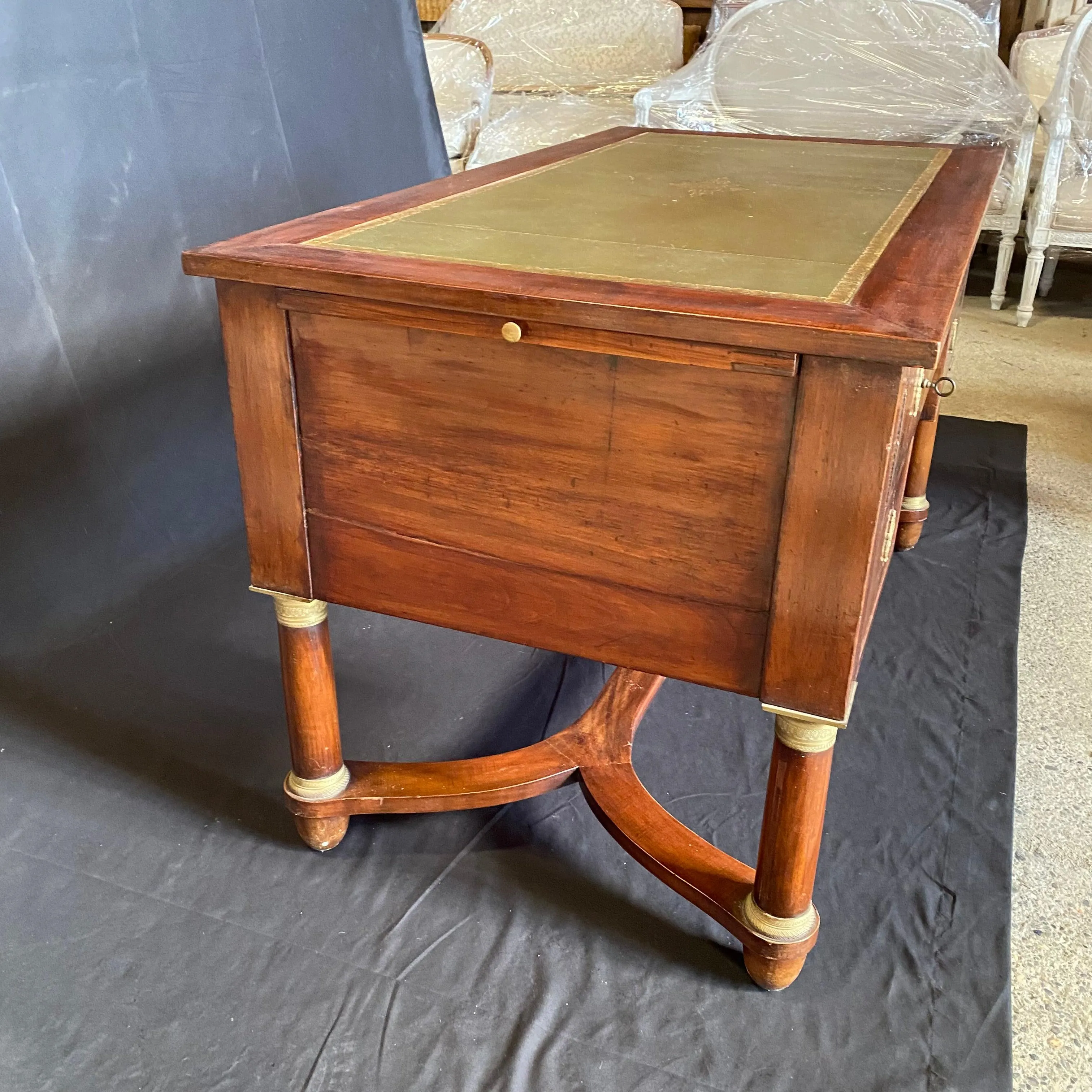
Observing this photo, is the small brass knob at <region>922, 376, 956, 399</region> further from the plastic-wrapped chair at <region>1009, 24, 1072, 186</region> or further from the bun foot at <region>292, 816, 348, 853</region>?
the plastic-wrapped chair at <region>1009, 24, 1072, 186</region>

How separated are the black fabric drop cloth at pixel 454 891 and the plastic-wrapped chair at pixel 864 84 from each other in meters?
1.95

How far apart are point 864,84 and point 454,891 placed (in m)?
2.90

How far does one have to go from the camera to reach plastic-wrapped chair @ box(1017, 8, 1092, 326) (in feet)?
9.39

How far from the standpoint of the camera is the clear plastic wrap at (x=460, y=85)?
11.0ft

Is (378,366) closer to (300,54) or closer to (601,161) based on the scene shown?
(601,161)

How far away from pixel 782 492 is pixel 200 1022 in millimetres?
745

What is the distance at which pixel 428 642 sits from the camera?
5.31ft

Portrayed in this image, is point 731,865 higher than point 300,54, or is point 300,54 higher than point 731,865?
point 300,54

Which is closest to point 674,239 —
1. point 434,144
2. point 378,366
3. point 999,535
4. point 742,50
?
point 378,366

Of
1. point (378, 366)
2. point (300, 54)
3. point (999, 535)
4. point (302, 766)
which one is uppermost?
point (300, 54)

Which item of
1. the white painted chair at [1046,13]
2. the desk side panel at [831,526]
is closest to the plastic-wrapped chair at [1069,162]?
the white painted chair at [1046,13]

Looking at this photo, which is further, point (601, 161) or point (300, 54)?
point (300, 54)

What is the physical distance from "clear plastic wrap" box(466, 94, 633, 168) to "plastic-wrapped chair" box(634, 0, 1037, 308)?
0.23m

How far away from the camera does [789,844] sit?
969 mm
